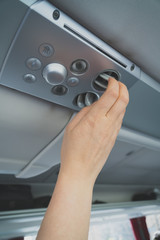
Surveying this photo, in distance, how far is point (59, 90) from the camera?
0.59 meters

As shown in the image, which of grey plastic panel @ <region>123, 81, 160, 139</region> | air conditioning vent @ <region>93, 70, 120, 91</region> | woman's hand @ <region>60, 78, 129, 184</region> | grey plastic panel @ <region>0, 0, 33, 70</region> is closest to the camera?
grey plastic panel @ <region>0, 0, 33, 70</region>

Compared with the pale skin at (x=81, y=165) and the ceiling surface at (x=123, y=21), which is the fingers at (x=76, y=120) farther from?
the ceiling surface at (x=123, y=21)

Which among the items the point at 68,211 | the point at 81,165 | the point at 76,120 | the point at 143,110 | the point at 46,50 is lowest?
the point at 68,211

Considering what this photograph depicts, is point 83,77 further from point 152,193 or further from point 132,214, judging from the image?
point 152,193

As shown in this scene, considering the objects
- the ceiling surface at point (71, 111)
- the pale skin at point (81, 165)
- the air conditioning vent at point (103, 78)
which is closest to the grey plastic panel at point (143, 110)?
the ceiling surface at point (71, 111)

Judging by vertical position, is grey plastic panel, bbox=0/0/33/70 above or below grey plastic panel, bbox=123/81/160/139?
below

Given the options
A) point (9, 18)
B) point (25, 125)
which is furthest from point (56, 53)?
point (25, 125)

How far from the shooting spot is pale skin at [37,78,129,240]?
382 millimetres

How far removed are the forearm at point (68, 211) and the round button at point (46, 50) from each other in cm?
31


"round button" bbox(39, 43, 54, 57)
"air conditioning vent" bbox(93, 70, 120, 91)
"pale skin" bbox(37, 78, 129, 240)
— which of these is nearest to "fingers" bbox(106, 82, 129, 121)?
"pale skin" bbox(37, 78, 129, 240)

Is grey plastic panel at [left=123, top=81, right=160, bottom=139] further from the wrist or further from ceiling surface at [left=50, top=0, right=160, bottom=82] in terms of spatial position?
the wrist

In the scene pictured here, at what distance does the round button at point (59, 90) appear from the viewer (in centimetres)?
58

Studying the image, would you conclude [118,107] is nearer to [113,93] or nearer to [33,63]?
[113,93]

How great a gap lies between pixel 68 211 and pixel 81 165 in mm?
108
